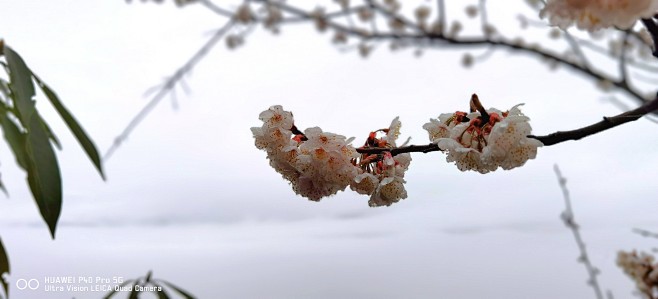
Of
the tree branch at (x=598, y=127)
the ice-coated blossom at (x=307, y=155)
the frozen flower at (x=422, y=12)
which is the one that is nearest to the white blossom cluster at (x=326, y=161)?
the ice-coated blossom at (x=307, y=155)

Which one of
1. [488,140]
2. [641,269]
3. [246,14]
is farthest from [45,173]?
[246,14]

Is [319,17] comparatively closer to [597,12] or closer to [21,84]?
[21,84]

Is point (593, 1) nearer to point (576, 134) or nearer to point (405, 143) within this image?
point (576, 134)

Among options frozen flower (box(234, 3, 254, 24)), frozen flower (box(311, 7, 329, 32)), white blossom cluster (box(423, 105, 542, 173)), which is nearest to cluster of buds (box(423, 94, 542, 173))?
white blossom cluster (box(423, 105, 542, 173))

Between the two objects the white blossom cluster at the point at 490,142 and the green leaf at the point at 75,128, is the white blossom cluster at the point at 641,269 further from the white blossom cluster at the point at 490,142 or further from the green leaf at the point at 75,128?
the green leaf at the point at 75,128

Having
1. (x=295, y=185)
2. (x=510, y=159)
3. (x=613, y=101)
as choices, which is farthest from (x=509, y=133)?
(x=613, y=101)
